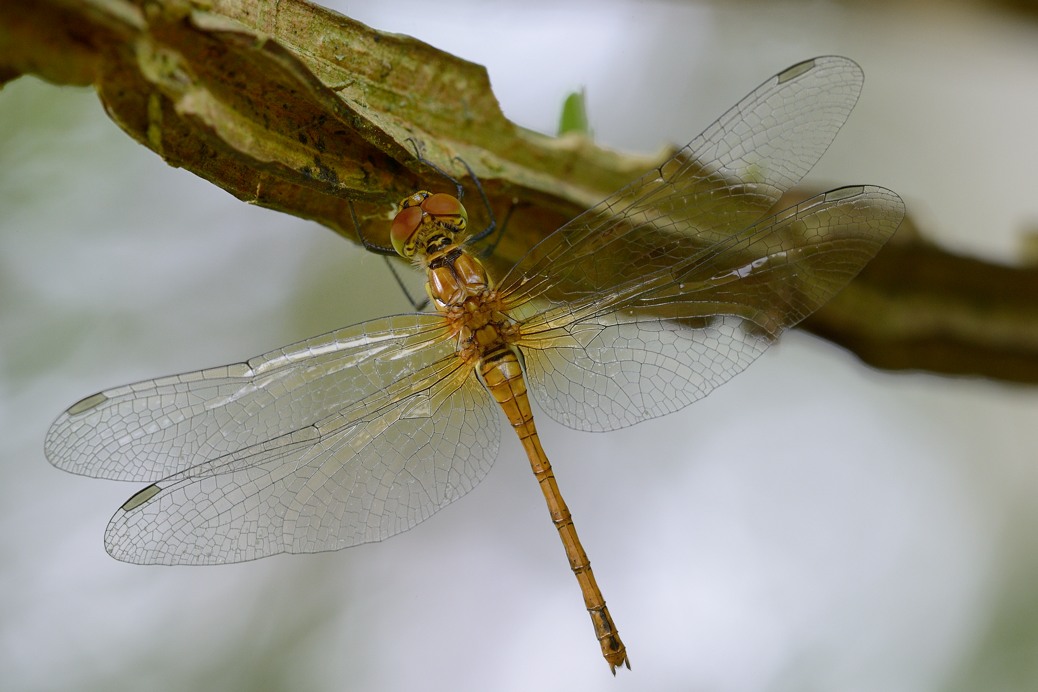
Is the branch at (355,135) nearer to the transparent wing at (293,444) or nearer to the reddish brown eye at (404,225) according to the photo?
the reddish brown eye at (404,225)

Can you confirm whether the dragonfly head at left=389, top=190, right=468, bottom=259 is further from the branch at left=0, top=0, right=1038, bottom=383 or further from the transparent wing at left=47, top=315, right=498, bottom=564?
the transparent wing at left=47, top=315, right=498, bottom=564

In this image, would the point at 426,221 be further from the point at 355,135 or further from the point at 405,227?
the point at 355,135

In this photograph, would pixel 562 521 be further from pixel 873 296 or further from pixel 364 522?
pixel 873 296

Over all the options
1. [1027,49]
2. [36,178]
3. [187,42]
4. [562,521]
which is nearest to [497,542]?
[562,521]

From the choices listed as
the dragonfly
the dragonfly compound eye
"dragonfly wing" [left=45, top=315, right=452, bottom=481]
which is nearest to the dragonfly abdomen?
the dragonfly

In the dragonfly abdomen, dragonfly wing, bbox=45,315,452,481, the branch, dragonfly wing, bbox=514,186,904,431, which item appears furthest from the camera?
the dragonfly abdomen

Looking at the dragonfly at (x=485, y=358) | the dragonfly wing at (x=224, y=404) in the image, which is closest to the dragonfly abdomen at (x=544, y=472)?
→ the dragonfly at (x=485, y=358)

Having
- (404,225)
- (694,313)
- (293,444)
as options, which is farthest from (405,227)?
(694,313)
